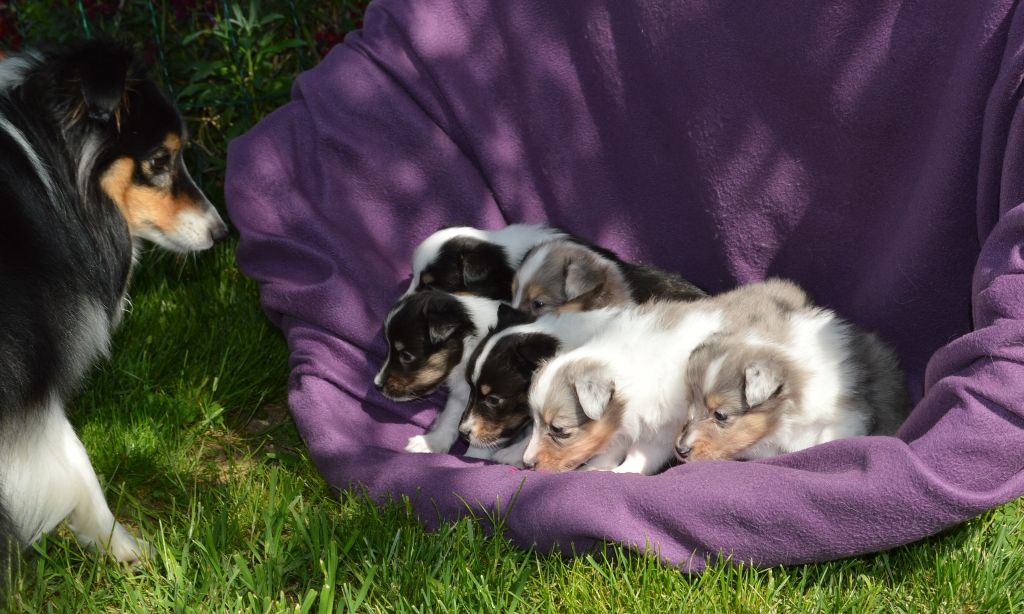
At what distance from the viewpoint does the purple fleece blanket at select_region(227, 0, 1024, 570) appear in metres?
3.02

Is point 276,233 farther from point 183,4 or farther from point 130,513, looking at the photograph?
point 183,4

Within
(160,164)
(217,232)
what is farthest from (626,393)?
(160,164)

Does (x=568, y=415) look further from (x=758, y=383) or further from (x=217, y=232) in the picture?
(x=217, y=232)

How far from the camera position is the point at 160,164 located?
3738 mm

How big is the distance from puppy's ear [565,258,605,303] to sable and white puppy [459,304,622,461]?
129 millimetres

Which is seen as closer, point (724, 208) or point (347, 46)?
point (724, 208)

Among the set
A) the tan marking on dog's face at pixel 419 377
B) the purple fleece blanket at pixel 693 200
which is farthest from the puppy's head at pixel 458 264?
the tan marking on dog's face at pixel 419 377

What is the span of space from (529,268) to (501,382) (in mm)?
613

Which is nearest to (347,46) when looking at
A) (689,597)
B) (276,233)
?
(276,233)

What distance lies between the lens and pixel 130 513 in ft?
12.4

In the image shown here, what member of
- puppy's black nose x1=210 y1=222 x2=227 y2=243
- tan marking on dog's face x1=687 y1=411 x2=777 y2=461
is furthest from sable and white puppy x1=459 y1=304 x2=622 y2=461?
puppy's black nose x1=210 y1=222 x2=227 y2=243

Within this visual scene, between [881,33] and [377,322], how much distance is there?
2.13 meters

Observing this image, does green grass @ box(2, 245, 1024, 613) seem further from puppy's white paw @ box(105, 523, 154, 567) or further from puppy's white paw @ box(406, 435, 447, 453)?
puppy's white paw @ box(406, 435, 447, 453)

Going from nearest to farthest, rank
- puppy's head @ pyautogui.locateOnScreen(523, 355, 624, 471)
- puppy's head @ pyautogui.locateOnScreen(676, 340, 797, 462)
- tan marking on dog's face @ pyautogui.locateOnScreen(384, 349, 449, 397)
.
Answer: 1. puppy's head @ pyautogui.locateOnScreen(676, 340, 797, 462)
2. puppy's head @ pyautogui.locateOnScreen(523, 355, 624, 471)
3. tan marking on dog's face @ pyautogui.locateOnScreen(384, 349, 449, 397)
